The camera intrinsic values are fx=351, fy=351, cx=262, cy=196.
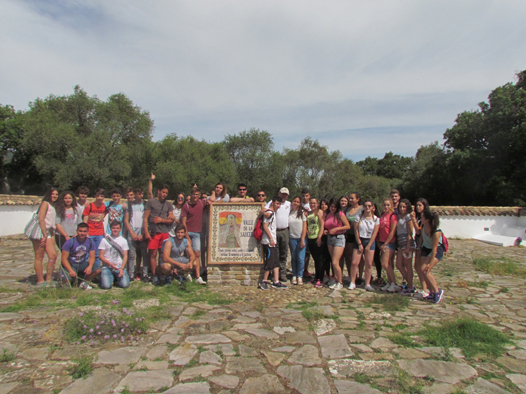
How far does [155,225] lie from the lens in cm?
657

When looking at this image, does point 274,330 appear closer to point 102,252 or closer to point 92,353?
point 92,353

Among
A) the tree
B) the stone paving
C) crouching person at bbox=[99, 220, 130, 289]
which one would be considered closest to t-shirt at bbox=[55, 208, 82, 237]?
crouching person at bbox=[99, 220, 130, 289]

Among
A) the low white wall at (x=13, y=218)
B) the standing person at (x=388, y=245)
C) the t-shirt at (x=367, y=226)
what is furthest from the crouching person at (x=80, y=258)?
the low white wall at (x=13, y=218)

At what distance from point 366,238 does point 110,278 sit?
4.60 m

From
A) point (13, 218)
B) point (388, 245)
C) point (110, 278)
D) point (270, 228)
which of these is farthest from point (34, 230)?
point (13, 218)

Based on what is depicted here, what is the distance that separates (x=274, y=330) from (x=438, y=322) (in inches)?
87.4

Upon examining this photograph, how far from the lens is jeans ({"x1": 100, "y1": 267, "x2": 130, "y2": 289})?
238 inches

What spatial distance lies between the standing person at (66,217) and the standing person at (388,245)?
221 inches

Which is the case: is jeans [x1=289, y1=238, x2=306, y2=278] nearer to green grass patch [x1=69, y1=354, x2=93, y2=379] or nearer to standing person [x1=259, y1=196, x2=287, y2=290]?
standing person [x1=259, y1=196, x2=287, y2=290]

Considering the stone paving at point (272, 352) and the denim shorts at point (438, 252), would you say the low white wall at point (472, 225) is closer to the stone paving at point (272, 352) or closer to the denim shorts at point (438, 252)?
the stone paving at point (272, 352)

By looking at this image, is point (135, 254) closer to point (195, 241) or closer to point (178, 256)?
point (178, 256)

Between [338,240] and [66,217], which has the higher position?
[66,217]

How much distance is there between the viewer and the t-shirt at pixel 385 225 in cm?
627

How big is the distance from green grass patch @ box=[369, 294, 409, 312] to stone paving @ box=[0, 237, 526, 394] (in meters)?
0.08
